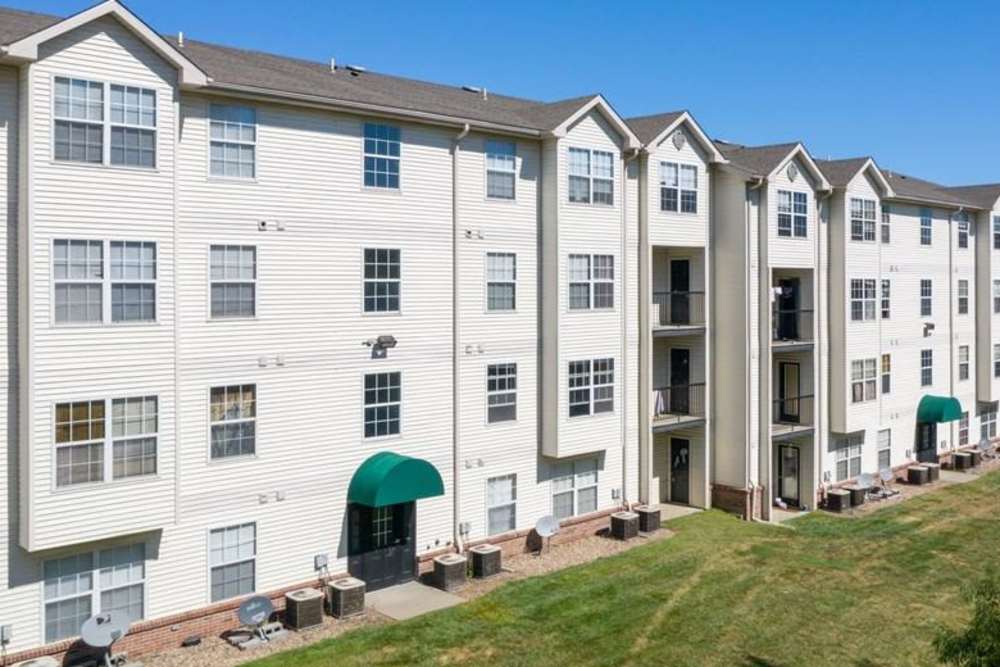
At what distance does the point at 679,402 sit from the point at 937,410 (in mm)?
14641

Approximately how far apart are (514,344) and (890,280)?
776 inches

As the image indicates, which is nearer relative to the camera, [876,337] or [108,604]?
[108,604]

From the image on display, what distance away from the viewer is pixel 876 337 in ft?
111

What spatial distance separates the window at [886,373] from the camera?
35200mm

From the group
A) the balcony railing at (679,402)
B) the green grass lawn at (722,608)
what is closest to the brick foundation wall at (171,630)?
the green grass lawn at (722,608)

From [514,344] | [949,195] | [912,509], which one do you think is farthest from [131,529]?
[949,195]

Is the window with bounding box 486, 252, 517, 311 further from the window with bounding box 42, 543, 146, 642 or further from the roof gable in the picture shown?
the window with bounding box 42, 543, 146, 642

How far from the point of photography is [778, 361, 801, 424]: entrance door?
32250 millimetres

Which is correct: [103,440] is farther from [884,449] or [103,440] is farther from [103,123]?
[884,449]

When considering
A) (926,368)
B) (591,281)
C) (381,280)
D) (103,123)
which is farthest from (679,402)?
(103,123)

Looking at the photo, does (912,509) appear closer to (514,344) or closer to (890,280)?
(890,280)

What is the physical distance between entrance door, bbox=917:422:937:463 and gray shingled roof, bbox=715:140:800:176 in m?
15.3

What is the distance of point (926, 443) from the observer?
38094mm

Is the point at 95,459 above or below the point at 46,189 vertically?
below
